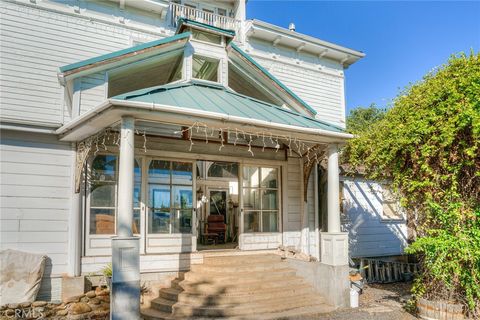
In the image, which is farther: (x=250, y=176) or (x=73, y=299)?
(x=250, y=176)

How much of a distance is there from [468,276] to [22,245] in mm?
7211

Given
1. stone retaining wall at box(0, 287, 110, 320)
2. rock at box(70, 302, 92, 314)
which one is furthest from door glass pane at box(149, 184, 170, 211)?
rock at box(70, 302, 92, 314)

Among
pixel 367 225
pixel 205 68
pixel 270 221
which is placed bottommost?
pixel 367 225

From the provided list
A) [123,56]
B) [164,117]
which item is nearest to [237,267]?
[164,117]

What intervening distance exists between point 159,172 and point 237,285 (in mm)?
2684

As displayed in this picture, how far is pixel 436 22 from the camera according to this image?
10.0 metres

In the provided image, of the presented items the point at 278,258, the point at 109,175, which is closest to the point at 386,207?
the point at 278,258

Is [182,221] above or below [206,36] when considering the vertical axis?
below

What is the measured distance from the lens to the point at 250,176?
8.41 m

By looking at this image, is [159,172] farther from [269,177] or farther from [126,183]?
[269,177]

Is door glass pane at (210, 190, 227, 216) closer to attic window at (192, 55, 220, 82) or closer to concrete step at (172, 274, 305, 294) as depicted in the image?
attic window at (192, 55, 220, 82)

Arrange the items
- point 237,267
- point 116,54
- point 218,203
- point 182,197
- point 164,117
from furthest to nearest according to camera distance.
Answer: point 218,203
point 182,197
point 237,267
point 116,54
point 164,117

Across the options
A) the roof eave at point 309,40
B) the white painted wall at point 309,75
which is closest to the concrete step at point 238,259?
the white painted wall at point 309,75

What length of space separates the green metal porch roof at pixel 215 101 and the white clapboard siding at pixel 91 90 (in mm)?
1532
